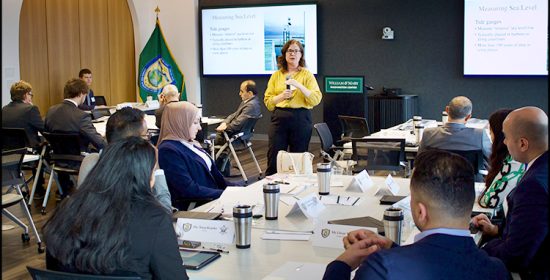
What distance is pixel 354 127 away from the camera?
7613mm

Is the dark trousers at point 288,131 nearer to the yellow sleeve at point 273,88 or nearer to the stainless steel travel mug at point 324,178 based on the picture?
the yellow sleeve at point 273,88

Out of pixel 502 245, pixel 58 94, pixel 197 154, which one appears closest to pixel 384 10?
pixel 58 94

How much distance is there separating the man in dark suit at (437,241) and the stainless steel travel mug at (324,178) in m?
1.80

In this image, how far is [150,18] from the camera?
12352 millimetres

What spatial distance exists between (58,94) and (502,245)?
9.35m

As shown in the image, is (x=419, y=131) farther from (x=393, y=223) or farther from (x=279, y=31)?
(x=279, y=31)

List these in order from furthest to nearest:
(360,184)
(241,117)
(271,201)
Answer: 1. (241,117)
2. (360,184)
3. (271,201)

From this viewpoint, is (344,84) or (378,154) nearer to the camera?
(378,154)

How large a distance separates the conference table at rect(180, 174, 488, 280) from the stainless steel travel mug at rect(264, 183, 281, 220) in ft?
0.10

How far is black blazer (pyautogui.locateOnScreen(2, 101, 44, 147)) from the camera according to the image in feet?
23.6

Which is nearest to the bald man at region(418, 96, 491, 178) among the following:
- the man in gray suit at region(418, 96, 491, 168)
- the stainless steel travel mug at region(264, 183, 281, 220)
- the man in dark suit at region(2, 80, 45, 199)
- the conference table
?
the man in gray suit at region(418, 96, 491, 168)

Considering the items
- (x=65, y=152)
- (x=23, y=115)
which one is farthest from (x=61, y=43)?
(x=65, y=152)

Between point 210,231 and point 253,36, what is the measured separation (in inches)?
379

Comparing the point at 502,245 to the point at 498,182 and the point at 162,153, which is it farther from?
the point at 162,153
